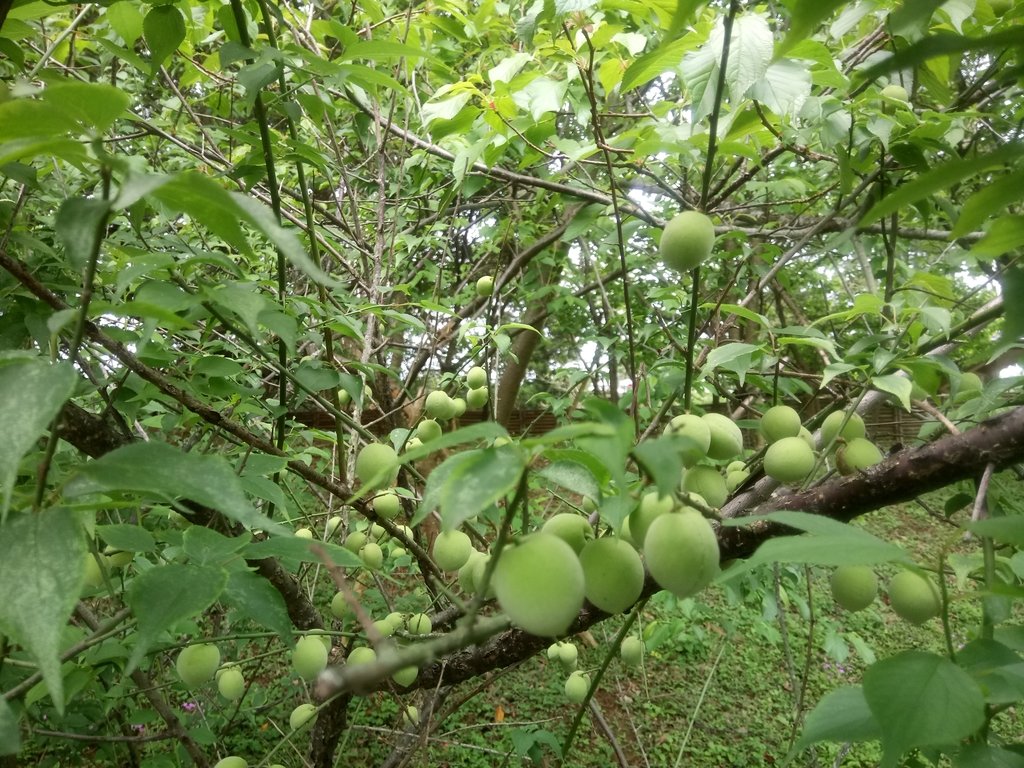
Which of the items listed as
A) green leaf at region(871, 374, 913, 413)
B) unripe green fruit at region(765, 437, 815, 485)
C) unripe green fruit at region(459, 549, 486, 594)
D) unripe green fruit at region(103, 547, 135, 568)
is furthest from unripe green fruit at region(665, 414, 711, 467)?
unripe green fruit at region(103, 547, 135, 568)

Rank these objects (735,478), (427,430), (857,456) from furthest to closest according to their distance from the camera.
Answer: (427,430), (735,478), (857,456)

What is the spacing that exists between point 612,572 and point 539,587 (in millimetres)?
198

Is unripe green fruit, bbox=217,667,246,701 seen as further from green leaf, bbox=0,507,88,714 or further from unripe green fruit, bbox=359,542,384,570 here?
green leaf, bbox=0,507,88,714

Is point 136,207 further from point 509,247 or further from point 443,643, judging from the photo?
point 509,247

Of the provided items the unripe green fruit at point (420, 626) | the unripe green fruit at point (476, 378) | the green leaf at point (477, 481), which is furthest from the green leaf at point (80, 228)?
the unripe green fruit at point (476, 378)

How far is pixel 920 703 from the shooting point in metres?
0.62

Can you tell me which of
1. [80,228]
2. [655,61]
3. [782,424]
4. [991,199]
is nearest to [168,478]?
[80,228]

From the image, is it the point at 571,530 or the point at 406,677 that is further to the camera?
the point at 406,677

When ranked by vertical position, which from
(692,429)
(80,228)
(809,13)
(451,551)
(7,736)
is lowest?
(451,551)

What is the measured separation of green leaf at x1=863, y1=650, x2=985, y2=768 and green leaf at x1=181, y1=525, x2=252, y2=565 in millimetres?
727

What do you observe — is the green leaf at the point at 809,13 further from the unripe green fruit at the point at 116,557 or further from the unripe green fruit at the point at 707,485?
the unripe green fruit at the point at 116,557

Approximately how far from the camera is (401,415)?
2953mm

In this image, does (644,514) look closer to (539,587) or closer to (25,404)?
(539,587)

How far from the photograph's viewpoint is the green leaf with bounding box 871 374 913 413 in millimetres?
937
